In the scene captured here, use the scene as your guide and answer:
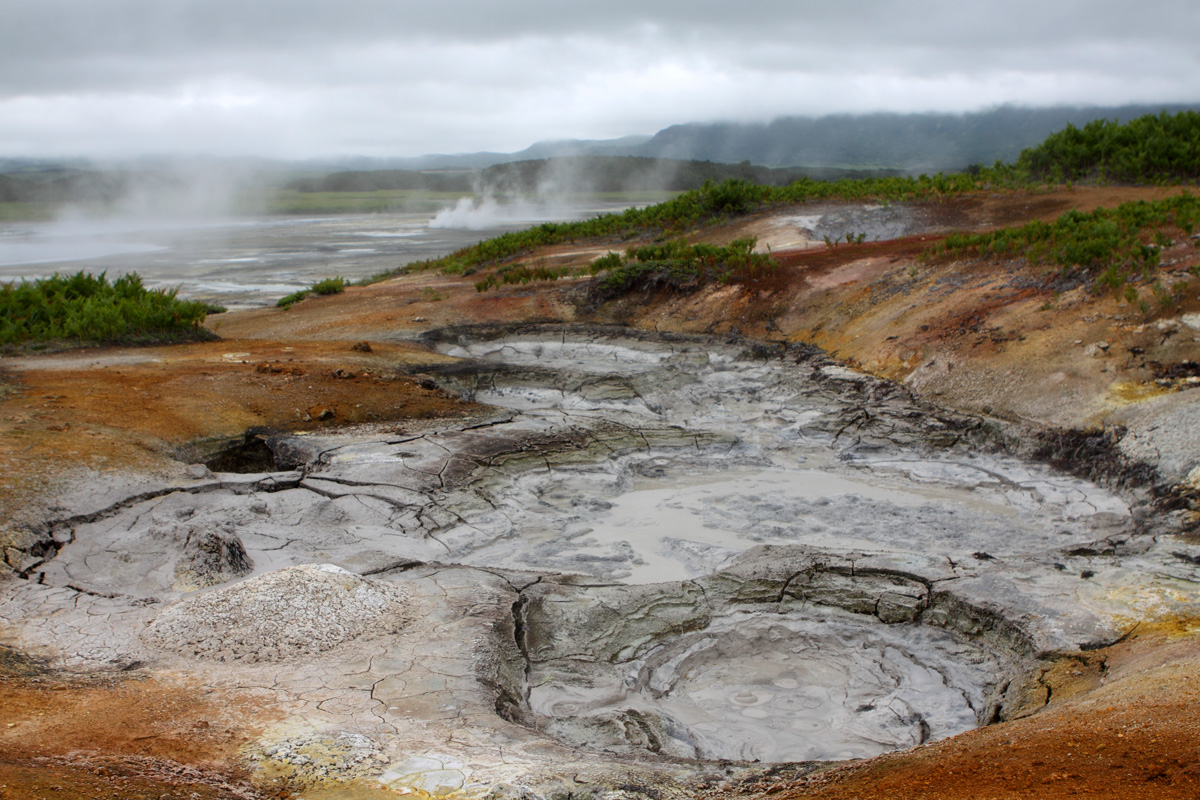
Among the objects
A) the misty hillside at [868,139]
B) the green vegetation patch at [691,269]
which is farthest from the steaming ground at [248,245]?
the misty hillside at [868,139]

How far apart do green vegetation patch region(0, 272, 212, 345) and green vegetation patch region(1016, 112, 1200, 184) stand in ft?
66.7

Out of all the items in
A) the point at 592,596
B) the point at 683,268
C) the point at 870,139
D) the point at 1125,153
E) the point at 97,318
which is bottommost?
the point at 592,596

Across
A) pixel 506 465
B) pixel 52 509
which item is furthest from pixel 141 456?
pixel 506 465

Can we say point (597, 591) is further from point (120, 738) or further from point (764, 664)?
point (120, 738)

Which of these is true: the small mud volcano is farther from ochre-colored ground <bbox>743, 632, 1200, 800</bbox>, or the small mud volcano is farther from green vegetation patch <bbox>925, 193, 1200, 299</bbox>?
green vegetation patch <bbox>925, 193, 1200, 299</bbox>

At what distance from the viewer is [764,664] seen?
225 inches

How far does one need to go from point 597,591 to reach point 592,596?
0.28 feet

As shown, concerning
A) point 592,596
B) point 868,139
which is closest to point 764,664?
point 592,596

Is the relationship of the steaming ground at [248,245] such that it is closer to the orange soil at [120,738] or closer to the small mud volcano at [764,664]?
the orange soil at [120,738]

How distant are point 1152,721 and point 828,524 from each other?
4239 mm

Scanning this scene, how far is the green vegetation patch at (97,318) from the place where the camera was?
13.5 meters

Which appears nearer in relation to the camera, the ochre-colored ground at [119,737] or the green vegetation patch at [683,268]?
the ochre-colored ground at [119,737]

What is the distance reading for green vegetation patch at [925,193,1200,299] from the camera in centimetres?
1142

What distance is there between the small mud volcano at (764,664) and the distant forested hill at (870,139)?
12045 centimetres
